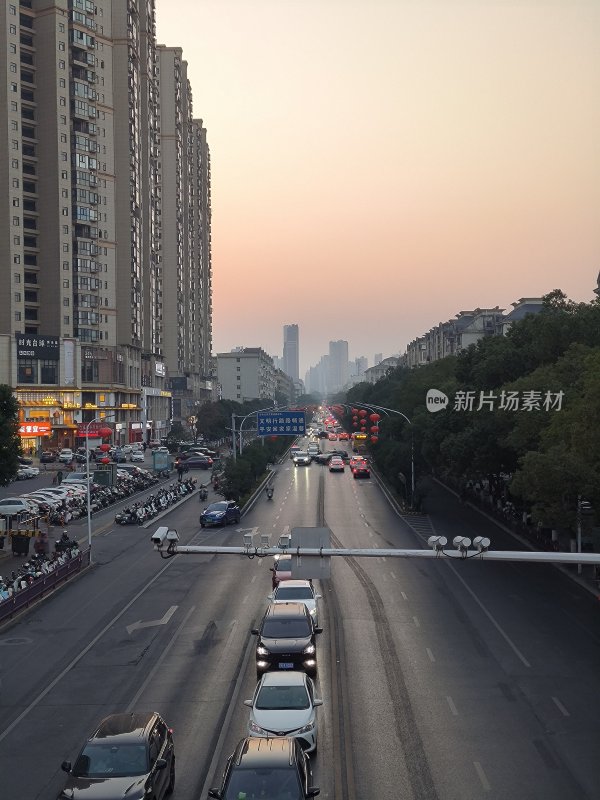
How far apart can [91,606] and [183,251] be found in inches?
5564

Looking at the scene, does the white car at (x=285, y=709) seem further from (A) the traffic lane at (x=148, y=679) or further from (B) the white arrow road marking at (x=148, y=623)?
(B) the white arrow road marking at (x=148, y=623)

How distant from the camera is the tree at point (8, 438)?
4572cm

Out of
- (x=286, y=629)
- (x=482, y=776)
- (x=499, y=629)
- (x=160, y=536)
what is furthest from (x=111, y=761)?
(x=499, y=629)

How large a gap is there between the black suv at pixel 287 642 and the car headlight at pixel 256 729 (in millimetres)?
4820

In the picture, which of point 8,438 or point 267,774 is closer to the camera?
point 267,774

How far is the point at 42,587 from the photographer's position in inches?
1368

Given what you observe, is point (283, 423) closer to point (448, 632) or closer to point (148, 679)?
point (448, 632)

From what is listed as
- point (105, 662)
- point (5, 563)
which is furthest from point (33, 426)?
point (105, 662)

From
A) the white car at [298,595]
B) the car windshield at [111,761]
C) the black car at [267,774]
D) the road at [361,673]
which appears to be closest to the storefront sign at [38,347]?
the road at [361,673]

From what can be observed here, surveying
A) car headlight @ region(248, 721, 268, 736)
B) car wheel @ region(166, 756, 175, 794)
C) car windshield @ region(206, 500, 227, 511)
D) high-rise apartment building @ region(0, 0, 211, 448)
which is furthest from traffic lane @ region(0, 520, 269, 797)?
high-rise apartment building @ region(0, 0, 211, 448)

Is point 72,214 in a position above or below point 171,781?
above

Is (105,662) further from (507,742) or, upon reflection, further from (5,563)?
(5,563)

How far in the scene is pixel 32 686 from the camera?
23078 millimetres

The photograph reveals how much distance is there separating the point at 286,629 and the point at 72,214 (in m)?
95.5
